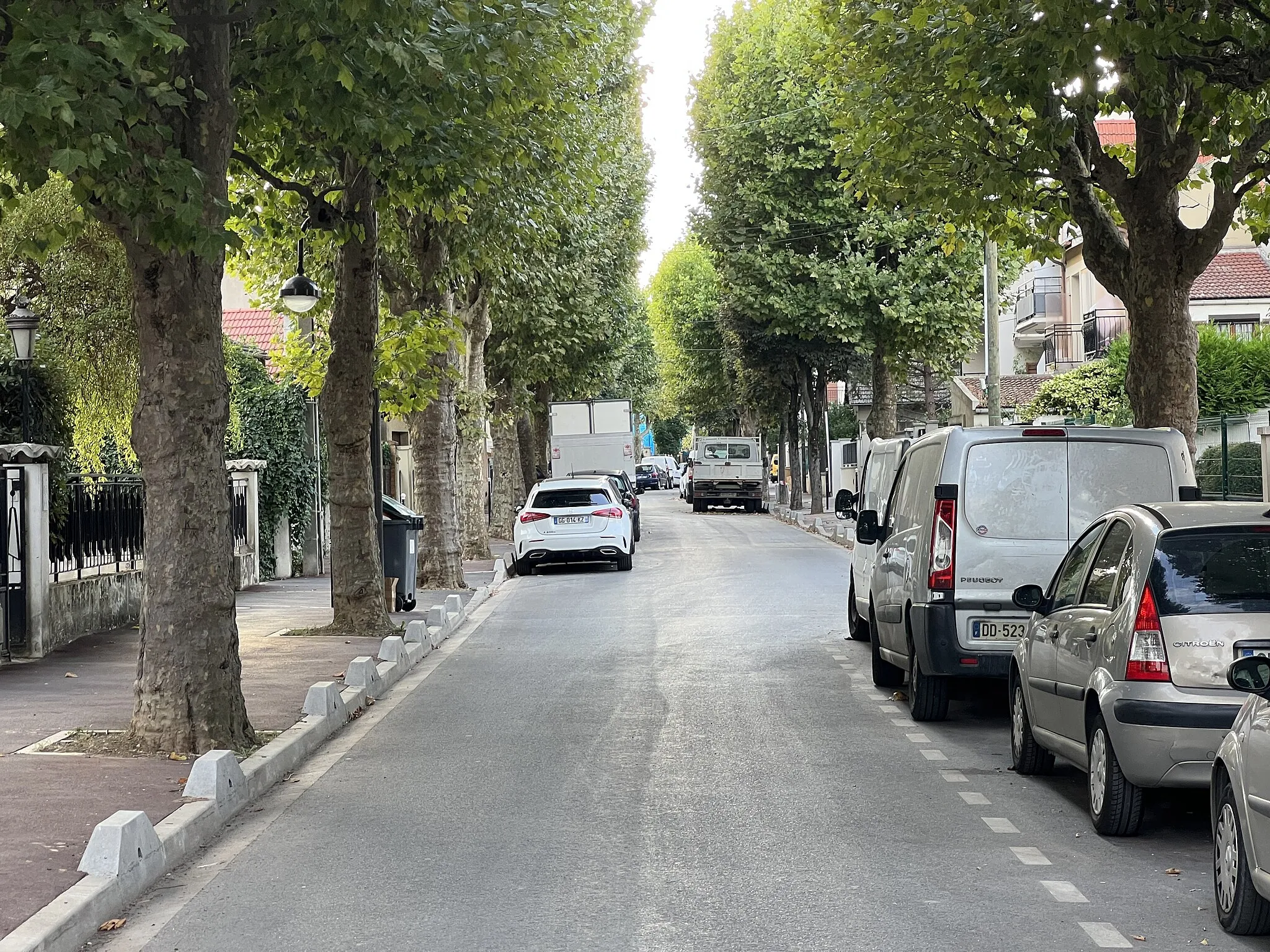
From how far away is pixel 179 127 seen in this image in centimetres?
1028

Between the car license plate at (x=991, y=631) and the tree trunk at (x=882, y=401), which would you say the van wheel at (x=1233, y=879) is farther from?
the tree trunk at (x=882, y=401)

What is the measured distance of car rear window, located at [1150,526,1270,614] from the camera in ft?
24.0

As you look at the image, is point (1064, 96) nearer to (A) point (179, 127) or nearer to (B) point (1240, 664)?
(A) point (179, 127)

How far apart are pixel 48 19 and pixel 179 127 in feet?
4.65

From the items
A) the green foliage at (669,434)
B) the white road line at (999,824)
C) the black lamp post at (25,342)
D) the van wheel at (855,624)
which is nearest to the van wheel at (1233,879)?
the white road line at (999,824)

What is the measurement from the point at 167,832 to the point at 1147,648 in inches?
184

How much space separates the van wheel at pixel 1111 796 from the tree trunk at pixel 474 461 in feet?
82.0

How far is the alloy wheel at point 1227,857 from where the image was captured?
5973 mm

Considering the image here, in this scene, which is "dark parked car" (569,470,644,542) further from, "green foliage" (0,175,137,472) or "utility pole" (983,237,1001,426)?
"green foliage" (0,175,137,472)

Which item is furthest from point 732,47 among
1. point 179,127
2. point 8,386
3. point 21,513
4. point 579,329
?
point 179,127

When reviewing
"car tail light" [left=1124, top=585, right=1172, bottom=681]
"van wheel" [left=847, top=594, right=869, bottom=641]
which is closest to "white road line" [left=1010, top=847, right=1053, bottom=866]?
"car tail light" [left=1124, top=585, right=1172, bottom=681]

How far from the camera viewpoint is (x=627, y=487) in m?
42.2

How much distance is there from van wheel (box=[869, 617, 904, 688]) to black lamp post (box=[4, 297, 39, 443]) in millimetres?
9688

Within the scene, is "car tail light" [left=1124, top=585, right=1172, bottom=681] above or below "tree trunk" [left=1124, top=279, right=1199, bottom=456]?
below
